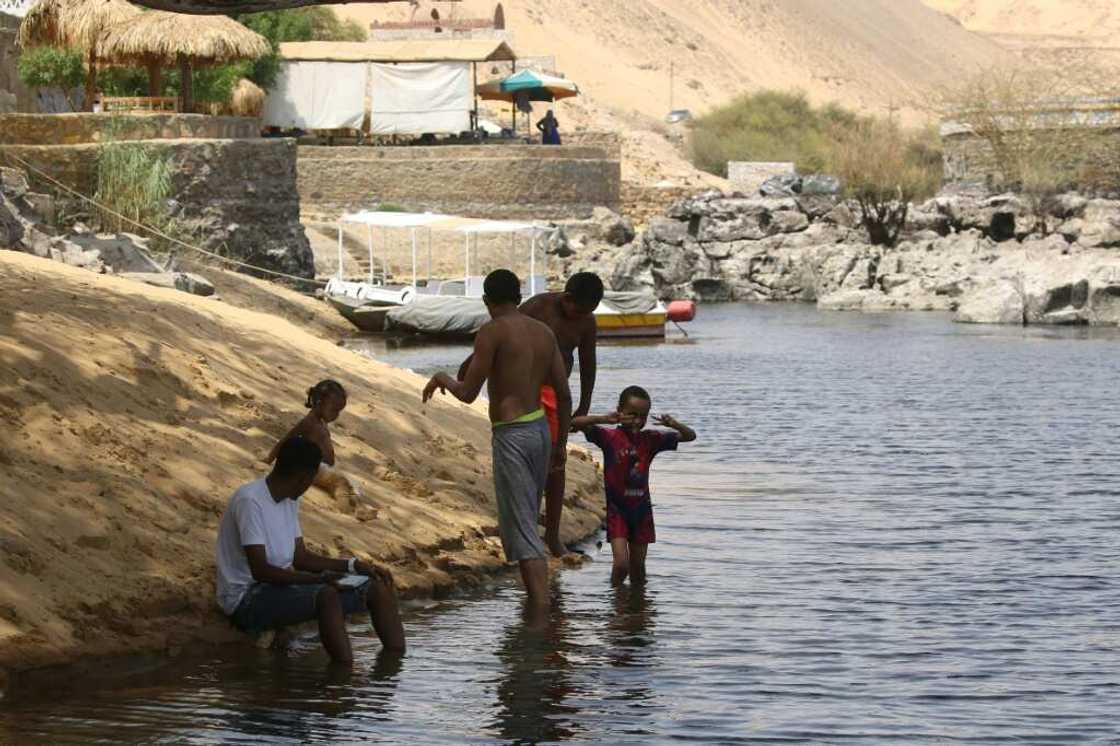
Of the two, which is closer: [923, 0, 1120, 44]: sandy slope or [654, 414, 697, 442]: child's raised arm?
[654, 414, 697, 442]: child's raised arm

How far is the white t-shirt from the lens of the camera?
745 cm

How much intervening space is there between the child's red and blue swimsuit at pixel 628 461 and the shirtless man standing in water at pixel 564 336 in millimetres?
230

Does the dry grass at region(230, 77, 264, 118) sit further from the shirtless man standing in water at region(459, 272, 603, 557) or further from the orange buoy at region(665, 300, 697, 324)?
the shirtless man standing in water at region(459, 272, 603, 557)

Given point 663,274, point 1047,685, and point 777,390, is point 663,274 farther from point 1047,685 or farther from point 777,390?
point 1047,685

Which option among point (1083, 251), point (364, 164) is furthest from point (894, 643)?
point (364, 164)

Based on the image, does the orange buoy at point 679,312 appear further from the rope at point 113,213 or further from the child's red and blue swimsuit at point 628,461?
the child's red and blue swimsuit at point 628,461

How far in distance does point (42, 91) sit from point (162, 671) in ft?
124

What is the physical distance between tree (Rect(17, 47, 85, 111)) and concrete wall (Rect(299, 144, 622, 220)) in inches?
380

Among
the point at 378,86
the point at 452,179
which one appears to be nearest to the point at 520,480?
the point at 452,179

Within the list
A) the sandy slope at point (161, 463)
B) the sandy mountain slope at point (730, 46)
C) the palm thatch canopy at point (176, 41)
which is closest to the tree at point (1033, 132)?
the palm thatch canopy at point (176, 41)

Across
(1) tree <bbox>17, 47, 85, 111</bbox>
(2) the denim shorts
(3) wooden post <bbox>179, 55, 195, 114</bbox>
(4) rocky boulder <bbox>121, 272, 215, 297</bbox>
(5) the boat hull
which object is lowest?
(5) the boat hull

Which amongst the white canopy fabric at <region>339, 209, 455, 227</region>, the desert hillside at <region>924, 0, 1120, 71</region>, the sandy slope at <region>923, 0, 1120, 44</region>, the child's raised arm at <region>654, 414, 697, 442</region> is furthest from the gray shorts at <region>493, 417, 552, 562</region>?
the sandy slope at <region>923, 0, 1120, 44</region>

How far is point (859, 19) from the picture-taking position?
407 feet

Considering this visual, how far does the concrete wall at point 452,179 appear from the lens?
167ft
